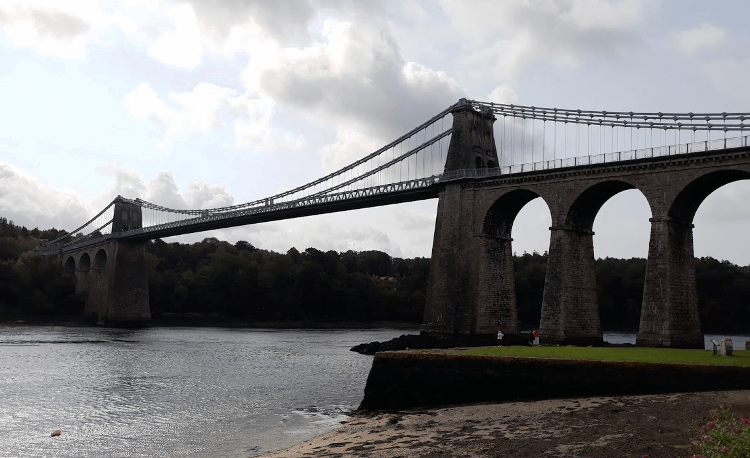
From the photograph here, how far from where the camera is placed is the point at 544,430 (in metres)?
13.0

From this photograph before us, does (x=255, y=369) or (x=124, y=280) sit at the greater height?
(x=124, y=280)

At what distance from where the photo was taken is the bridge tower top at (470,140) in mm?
46156

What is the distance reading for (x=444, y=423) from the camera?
15656 mm

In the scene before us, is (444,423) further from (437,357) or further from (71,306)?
(71,306)

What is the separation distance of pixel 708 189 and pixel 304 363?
21552 millimetres

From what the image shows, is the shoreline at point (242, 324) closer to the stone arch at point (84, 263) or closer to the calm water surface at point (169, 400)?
the stone arch at point (84, 263)

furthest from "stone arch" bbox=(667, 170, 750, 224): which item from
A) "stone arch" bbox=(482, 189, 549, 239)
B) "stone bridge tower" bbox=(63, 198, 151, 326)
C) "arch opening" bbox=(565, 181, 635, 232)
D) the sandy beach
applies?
"stone bridge tower" bbox=(63, 198, 151, 326)

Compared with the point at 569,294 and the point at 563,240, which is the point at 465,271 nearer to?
the point at 563,240

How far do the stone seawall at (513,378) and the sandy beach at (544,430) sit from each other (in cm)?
68

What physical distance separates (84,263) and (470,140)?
73.4 m

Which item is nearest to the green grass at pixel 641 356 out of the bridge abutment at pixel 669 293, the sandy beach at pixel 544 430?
the sandy beach at pixel 544 430

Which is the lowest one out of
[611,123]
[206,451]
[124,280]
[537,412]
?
[206,451]

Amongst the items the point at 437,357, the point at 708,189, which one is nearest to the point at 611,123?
the point at 708,189

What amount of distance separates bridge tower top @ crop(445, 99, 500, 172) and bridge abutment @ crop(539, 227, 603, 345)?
1096 centimetres
